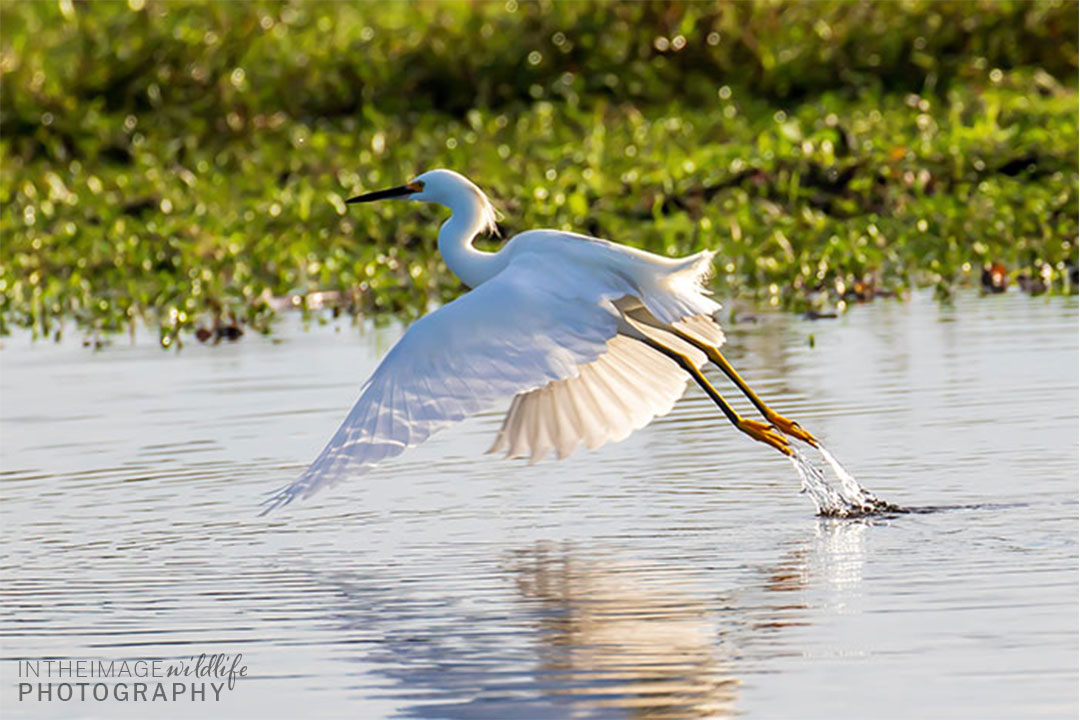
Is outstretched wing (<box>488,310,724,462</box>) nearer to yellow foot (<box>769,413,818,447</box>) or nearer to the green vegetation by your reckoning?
yellow foot (<box>769,413,818,447</box>)

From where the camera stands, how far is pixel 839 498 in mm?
6691

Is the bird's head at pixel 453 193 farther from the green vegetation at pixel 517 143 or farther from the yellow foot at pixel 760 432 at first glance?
the green vegetation at pixel 517 143

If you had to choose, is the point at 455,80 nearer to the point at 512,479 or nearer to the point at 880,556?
the point at 512,479

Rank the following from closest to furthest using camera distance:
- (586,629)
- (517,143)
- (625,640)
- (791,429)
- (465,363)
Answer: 1. (625,640)
2. (586,629)
3. (465,363)
4. (791,429)
5. (517,143)

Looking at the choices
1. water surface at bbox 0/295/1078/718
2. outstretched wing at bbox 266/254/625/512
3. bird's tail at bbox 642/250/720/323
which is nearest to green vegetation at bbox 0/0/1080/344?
water surface at bbox 0/295/1078/718

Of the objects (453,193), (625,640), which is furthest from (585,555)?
(453,193)

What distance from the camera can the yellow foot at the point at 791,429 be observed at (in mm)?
7164

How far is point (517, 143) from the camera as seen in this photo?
49.4 ft

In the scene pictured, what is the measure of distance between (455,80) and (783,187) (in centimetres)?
499

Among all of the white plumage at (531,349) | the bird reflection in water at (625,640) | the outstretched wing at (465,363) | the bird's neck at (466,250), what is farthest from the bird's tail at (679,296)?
the bird reflection in water at (625,640)

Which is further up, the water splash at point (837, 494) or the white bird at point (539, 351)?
the white bird at point (539, 351)

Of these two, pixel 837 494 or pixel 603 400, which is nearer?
pixel 837 494

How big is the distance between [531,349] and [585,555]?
58 centimetres

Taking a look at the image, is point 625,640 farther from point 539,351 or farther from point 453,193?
point 453,193
